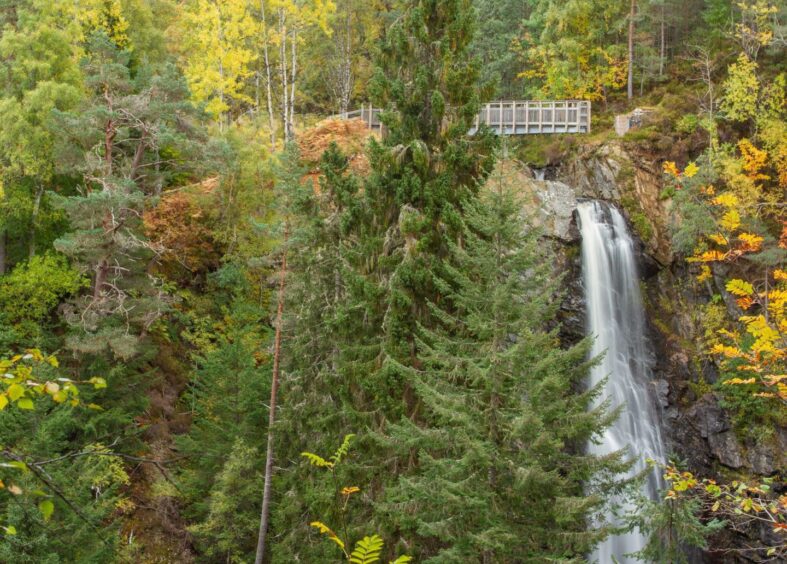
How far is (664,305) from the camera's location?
2558 centimetres

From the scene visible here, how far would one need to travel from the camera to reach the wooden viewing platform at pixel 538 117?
1175 inches

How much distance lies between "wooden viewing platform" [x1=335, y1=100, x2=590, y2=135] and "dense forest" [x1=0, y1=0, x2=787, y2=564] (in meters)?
0.79

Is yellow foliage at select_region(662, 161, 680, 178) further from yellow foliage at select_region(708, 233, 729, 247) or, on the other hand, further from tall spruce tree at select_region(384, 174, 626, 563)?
tall spruce tree at select_region(384, 174, 626, 563)

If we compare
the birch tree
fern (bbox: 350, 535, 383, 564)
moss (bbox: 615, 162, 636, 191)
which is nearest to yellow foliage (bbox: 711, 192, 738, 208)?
moss (bbox: 615, 162, 636, 191)

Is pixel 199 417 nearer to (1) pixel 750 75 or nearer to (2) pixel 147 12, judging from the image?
(2) pixel 147 12

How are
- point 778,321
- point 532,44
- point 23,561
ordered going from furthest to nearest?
point 532,44 → point 778,321 → point 23,561

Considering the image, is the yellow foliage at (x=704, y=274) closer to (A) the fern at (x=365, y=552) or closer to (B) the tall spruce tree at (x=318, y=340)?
(B) the tall spruce tree at (x=318, y=340)

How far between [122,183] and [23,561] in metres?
9.62

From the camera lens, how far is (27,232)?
20844mm

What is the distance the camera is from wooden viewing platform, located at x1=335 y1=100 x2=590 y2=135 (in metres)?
29.8

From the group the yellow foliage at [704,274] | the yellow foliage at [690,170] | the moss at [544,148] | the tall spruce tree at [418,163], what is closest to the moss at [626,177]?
the moss at [544,148]

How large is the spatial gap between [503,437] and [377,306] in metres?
4.96

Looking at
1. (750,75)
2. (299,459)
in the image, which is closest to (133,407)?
(299,459)

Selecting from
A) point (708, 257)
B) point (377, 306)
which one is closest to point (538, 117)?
point (708, 257)
